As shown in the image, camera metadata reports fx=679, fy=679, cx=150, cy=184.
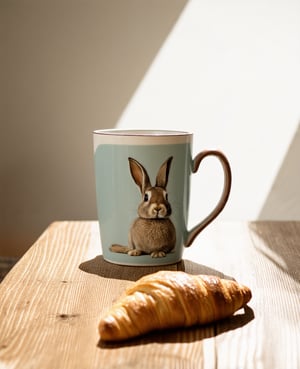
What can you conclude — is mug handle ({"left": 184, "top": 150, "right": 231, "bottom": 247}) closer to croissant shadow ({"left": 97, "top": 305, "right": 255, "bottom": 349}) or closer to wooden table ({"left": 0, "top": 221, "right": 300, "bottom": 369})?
wooden table ({"left": 0, "top": 221, "right": 300, "bottom": 369})

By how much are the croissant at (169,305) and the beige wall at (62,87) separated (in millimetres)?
1195

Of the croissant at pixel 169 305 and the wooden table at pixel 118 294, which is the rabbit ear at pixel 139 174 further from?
the croissant at pixel 169 305

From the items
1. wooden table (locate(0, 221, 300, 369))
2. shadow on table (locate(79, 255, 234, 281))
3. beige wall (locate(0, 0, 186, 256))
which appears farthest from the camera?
beige wall (locate(0, 0, 186, 256))

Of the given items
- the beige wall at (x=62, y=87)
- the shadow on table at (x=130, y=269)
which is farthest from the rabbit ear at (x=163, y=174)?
the beige wall at (x=62, y=87)

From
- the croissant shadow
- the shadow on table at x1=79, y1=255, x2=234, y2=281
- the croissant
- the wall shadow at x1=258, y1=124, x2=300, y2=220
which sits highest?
the croissant

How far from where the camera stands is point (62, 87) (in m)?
1.86

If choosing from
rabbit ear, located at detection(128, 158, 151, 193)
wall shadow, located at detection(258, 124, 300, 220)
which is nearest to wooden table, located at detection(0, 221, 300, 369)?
rabbit ear, located at detection(128, 158, 151, 193)

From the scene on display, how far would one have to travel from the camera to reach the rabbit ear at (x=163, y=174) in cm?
91

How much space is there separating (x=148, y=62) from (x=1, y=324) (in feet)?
4.08

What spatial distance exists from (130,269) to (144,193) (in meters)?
0.11

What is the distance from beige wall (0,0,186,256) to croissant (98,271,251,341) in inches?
47.0

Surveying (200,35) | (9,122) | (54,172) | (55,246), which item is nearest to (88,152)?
(54,172)

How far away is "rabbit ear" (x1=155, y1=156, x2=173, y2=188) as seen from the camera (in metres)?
0.91

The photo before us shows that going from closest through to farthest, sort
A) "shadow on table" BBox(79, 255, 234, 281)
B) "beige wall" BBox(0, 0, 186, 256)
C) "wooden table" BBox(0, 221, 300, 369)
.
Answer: "wooden table" BBox(0, 221, 300, 369) < "shadow on table" BBox(79, 255, 234, 281) < "beige wall" BBox(0, 0, 186, 256)
